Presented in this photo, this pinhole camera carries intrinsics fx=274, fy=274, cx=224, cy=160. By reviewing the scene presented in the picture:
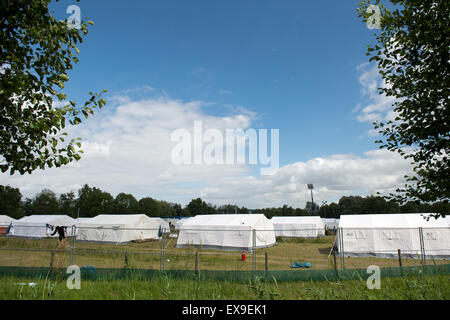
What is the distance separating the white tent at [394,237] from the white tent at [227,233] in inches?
315

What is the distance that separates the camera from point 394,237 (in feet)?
71.8

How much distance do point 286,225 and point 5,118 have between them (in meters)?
44.1

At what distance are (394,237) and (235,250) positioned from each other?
527 inches

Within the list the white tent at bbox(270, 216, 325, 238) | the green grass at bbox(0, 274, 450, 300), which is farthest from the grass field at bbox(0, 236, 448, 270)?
the white tent at bbox(270, 216, 325, 238)

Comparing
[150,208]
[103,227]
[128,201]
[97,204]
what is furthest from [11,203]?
[103,227]

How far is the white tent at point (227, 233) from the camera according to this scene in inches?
1027

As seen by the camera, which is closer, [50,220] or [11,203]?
[50,220]

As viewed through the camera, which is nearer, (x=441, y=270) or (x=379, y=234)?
(x=441, y=270)

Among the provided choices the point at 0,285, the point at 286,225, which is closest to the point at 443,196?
the point at 0,285

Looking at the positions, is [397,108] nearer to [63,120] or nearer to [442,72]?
[442,72]

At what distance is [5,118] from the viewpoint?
520 cm

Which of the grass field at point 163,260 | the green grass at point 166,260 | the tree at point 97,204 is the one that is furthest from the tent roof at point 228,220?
the tree at point 97,204

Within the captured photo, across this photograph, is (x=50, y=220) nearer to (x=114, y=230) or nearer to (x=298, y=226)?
(x=114, y=230)
